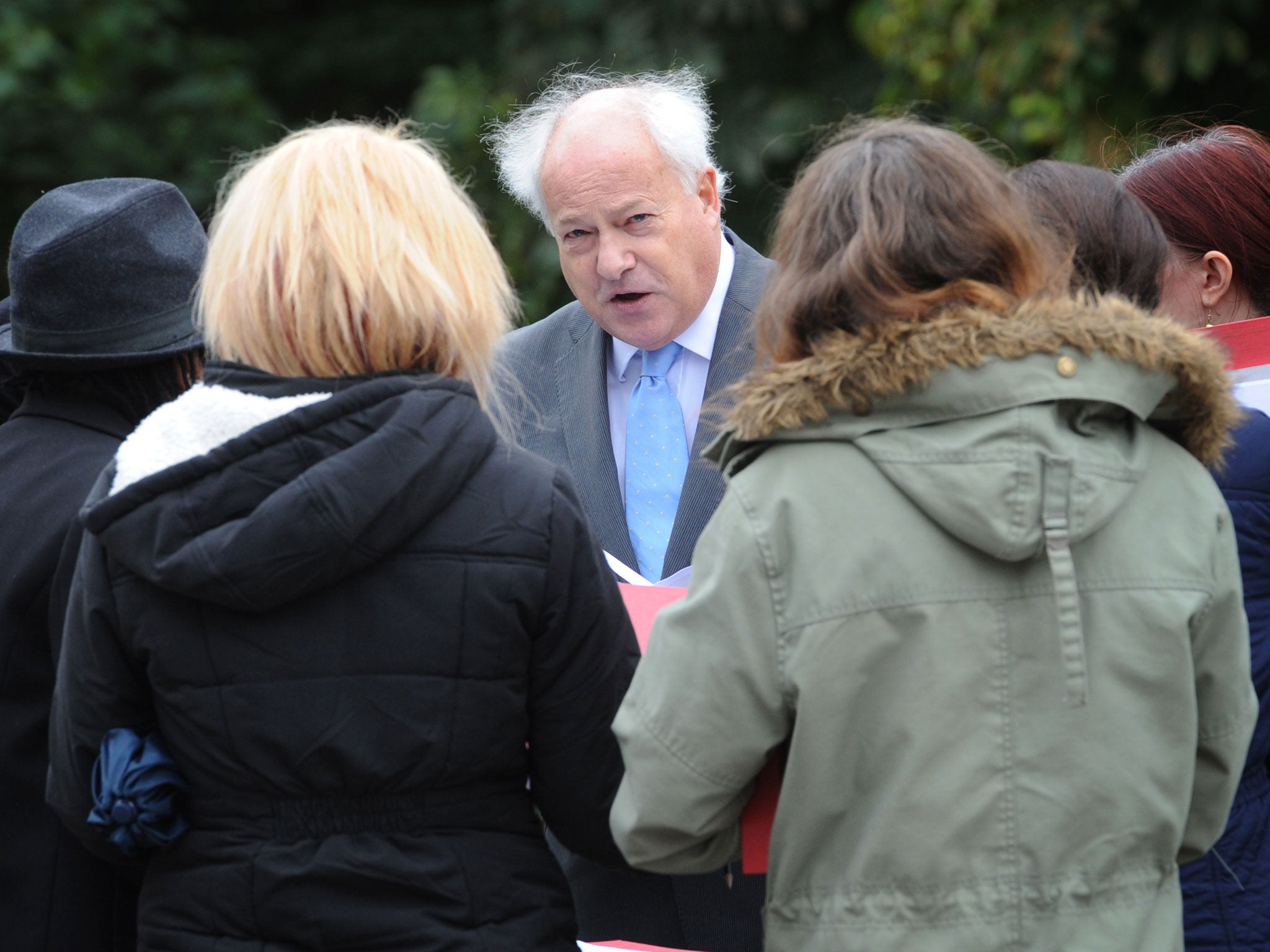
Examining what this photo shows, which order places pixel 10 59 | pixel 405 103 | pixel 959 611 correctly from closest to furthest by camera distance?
pixel 959 611, pixel 10 59, pixel 405 103

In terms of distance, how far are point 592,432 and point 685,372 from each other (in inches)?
8.3

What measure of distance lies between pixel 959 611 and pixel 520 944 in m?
0.61

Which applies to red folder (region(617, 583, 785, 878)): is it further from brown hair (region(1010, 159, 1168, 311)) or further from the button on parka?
brown hair (region(1010, 159, 1168, 311))

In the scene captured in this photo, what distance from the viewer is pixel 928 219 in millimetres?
1506

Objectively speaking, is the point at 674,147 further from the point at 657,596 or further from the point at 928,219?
the point at 928,219

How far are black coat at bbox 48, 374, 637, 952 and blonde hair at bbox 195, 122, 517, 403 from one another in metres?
0.06

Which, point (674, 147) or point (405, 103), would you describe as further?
point (405, 103)

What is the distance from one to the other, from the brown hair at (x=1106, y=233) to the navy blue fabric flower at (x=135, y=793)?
1267 mm

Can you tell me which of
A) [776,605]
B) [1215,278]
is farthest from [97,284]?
[1215,278]

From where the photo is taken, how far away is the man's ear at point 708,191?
2.73 m

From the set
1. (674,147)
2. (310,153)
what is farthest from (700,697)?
(674,147)

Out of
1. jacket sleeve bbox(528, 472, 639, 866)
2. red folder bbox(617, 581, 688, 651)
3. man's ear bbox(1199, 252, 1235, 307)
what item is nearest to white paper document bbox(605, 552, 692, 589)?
red folder bbox(617, 581, 688, 651)

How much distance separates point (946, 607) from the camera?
1.47 meters

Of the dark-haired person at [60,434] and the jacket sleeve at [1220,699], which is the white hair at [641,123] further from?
the jacket sleeve at [1220,699]
